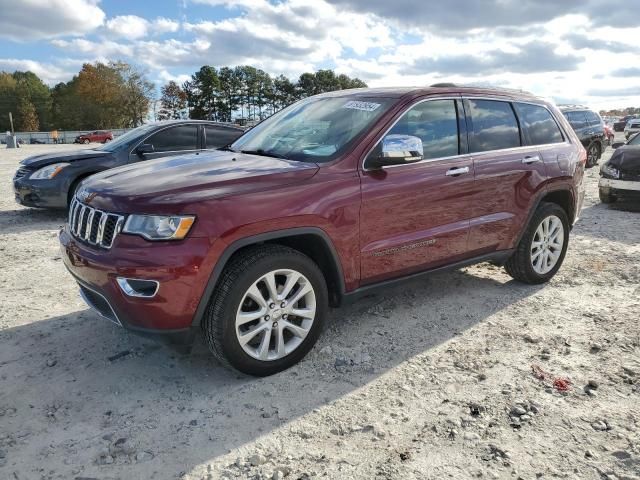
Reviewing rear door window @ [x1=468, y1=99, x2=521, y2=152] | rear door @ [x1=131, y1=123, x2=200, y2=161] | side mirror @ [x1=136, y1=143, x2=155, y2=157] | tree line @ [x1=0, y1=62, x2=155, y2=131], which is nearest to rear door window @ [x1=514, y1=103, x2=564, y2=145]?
rear door window @ [x1=468, y1=99, x2=521, y2=152]

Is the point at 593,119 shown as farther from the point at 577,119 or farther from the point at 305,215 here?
the point at 305,215

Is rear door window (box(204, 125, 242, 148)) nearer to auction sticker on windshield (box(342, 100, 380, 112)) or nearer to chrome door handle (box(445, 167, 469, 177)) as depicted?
auction sticker on windshield (box(342, 100, 380, 112))

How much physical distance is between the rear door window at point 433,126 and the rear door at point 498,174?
207 mm

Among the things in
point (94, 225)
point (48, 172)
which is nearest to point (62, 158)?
point (48, 172)

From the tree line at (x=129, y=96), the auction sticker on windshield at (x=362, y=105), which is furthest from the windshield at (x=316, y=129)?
the tree line at (x=129, y=96)

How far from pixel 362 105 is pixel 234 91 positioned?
358ft

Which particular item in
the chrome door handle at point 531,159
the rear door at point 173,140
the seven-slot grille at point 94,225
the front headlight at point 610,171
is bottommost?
the front headlight at point 610,171

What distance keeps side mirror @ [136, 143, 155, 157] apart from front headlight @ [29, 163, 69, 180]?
3.52 feet

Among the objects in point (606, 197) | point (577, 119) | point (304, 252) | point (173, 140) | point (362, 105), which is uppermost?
point (577, 119)

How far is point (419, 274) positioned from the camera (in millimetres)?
4082

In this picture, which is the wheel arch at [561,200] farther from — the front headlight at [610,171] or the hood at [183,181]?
the front headlight at [610,171]

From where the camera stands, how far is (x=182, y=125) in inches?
338

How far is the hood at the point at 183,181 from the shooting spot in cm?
300

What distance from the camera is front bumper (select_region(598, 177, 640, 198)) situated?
9.18 m
